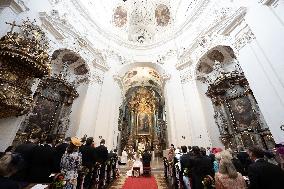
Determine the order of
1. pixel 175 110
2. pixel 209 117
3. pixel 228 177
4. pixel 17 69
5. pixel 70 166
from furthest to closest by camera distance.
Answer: pixel 175 110 < pixel 209 117 < pixel 17 69 < pixel 70 166 < pixel 228 177

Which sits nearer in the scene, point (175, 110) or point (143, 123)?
point (175, 110)

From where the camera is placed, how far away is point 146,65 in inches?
540

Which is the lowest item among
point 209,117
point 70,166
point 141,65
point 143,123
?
point 70,166

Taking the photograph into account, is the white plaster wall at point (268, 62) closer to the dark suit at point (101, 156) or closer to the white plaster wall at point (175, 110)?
the white plaster wall at point (175, 110)

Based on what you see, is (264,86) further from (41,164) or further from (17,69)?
(17,69)

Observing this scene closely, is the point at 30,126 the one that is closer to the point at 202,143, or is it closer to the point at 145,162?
the point at 145,162

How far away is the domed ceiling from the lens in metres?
12.7

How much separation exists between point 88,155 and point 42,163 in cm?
111

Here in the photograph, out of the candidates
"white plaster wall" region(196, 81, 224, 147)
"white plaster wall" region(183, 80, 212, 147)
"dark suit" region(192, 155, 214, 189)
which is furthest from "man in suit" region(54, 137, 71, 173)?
"white plaster wall" region(196, 81, 224, 147)

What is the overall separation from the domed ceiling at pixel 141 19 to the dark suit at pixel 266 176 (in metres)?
11.3

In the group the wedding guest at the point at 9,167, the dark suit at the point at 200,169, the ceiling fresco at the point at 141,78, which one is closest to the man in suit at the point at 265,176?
the dark suit at the point at 200,169

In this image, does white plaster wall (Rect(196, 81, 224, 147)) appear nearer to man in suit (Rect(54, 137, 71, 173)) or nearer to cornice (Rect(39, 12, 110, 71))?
cornice (Rect(39, 12, 110, 71))

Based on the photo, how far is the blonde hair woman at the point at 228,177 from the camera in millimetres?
2197

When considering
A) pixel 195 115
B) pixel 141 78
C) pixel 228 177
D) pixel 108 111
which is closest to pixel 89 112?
Answer: pixel 108 111
